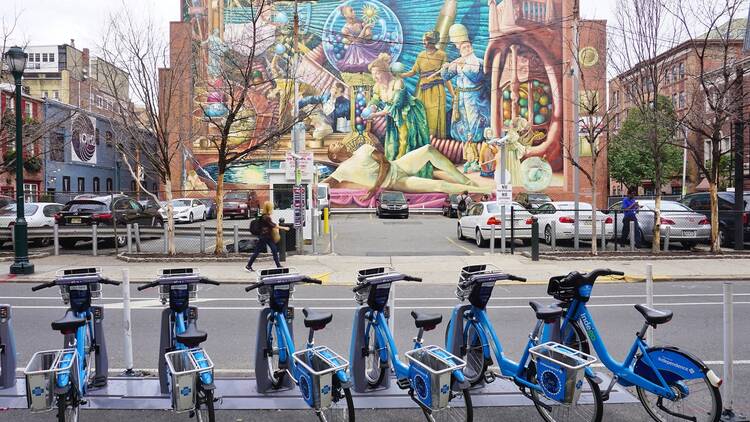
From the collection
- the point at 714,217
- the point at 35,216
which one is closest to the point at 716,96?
the point at 714,217

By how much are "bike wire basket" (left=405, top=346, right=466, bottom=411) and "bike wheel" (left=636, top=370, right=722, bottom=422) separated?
5.20 ft

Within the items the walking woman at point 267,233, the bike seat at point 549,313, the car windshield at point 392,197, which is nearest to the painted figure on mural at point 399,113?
the car windshield at point 392,197

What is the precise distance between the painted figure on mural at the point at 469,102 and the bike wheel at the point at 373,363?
138ft

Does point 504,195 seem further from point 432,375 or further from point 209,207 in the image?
point 209,207

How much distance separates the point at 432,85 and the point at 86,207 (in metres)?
31.1

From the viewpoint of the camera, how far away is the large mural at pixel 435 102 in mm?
46844

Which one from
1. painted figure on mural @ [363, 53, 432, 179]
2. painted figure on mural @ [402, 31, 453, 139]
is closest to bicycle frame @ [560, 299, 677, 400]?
painted figure on mural @ [363, 53, 432, 179]

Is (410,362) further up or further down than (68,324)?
further down

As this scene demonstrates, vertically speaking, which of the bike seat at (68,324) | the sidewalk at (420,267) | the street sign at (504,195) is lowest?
the sidewalk at (420,267)

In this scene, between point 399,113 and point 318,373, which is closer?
point 318,373

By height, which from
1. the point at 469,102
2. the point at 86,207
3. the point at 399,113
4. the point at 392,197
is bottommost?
the point at 86,207

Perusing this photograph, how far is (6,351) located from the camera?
5523mm

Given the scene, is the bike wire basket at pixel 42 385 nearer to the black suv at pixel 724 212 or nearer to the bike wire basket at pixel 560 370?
the bike wire basket at pixel 560 370

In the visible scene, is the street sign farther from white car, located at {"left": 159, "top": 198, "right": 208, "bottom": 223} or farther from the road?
white car, located at {"left": 159, "top": 198, "right": 208, "bottom": 223}
